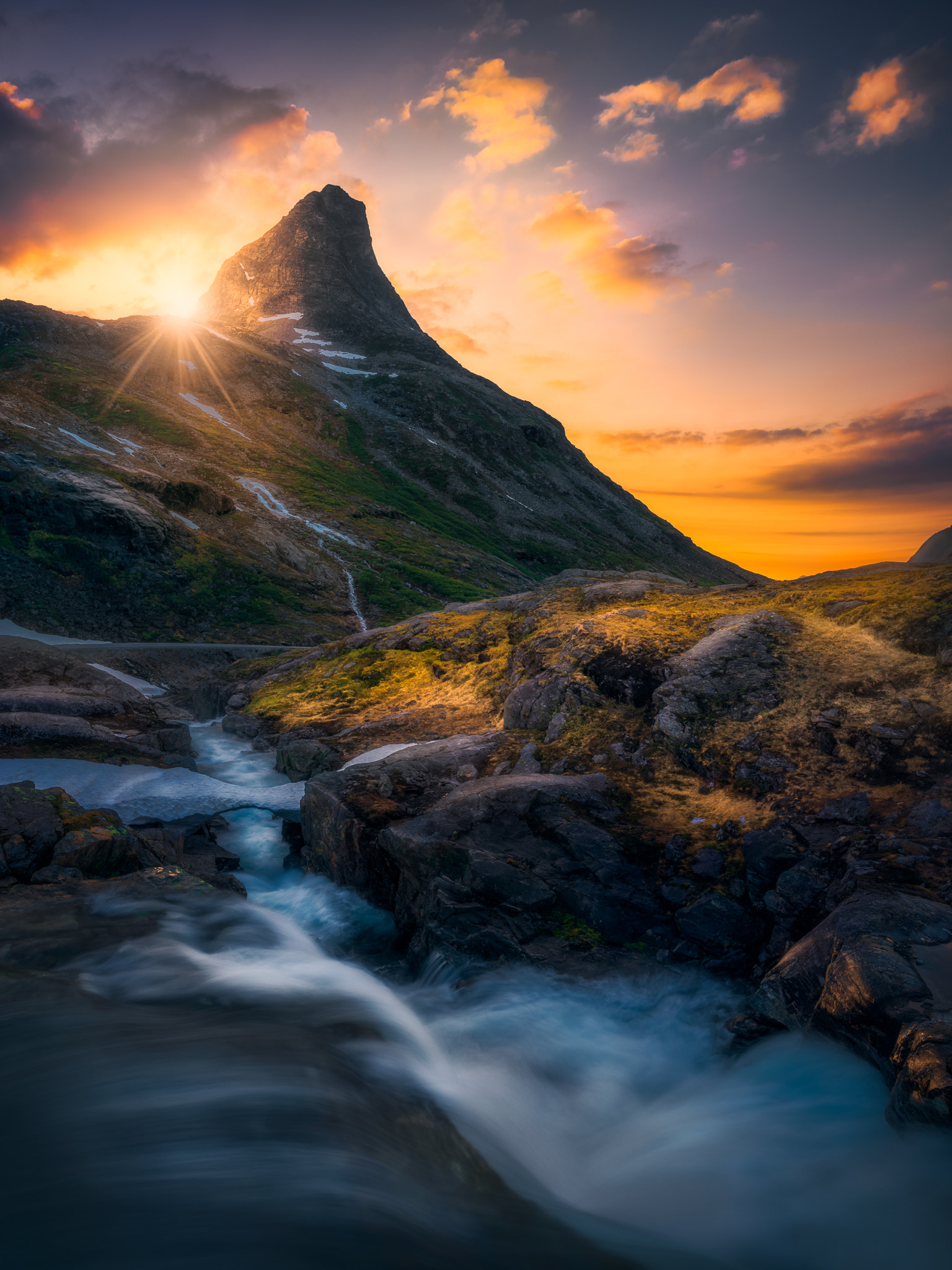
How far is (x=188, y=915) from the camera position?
924 centimetres

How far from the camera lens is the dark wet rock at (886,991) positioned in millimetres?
4660

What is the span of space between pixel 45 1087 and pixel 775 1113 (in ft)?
22.3

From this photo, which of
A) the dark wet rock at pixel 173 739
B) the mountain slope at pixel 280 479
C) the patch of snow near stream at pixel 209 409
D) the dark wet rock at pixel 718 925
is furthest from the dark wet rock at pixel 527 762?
the patch of snow near stream at pixel 209 409

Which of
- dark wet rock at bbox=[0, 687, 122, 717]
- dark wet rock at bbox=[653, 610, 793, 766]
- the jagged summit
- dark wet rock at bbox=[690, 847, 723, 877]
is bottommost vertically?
dark wet rock at bbox=[690, 847, 723, 877]

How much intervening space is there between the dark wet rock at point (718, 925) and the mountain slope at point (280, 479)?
142 feet

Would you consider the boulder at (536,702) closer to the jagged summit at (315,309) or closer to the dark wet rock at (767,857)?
the dark wet rock at (767,857)

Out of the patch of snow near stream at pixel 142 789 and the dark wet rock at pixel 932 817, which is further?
the patch of snow near stream at pixel 142 789

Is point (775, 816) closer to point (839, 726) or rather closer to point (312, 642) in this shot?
point (839, 726)

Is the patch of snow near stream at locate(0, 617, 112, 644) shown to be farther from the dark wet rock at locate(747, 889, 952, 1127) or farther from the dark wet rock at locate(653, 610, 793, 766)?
the dark wet rock at locate(747, 889, 952, 1127)

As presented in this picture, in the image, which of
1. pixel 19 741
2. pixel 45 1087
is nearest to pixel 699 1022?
pixel 45 1087

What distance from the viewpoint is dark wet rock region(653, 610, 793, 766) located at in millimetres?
11203

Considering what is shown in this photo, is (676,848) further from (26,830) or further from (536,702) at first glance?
(26,830)

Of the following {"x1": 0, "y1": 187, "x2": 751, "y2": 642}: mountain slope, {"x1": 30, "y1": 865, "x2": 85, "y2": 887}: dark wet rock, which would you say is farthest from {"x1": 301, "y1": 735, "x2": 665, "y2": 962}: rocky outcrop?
{"x1": 0, "y1": 187, "x2": 751, "y2": 642}: mountain slope

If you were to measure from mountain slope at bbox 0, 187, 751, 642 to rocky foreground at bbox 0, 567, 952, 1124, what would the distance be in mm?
34967
